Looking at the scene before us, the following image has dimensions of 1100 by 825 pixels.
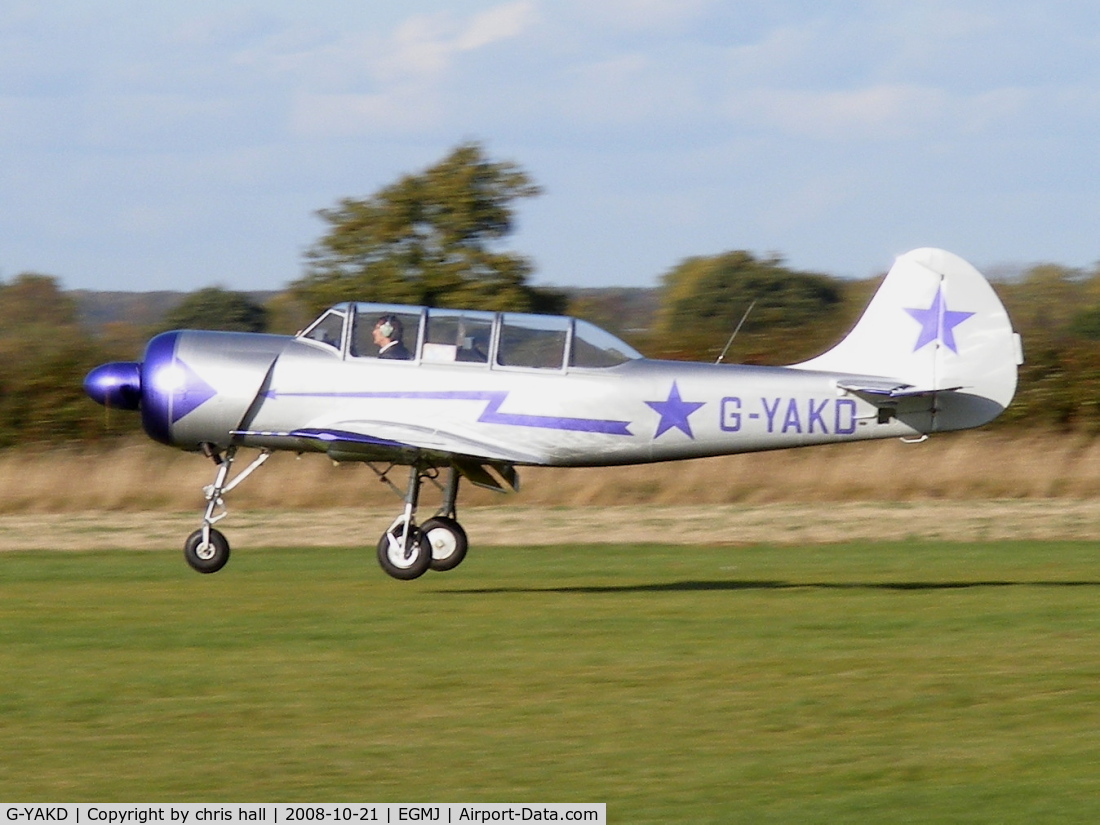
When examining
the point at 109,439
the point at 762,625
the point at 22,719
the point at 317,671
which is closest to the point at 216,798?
the point at 22,719

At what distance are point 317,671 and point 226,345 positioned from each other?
4.28 meters

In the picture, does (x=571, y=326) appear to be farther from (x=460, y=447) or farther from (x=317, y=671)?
(x=317, y=671)

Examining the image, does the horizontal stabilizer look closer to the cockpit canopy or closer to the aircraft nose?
the cockpit canopy

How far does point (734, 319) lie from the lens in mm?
34812

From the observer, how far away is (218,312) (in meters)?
33.6

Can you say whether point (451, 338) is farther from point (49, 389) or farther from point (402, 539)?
point (49, 389)

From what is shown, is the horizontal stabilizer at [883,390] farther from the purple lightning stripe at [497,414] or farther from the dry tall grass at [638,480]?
the dry tall grass at [638,480]

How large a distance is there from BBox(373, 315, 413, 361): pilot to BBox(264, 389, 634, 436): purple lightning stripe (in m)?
0.32

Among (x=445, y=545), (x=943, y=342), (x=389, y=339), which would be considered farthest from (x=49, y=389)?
(x=943, y=342)

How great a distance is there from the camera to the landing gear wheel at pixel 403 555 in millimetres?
13398

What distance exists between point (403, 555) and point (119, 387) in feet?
9.04
